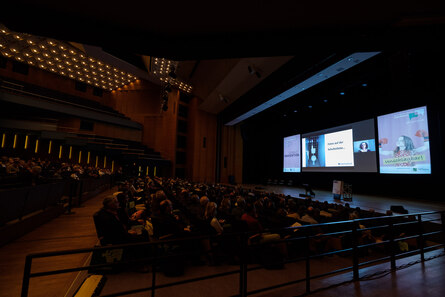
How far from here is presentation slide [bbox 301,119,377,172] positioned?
1144 cm

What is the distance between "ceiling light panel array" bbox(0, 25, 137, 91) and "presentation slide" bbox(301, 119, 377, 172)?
739 inches

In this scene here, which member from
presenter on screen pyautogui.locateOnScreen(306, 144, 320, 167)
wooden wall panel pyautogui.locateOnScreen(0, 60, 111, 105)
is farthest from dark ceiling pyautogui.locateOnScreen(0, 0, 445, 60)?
wooden wall panel pyautogui.locateOnScreen(0, 60, 111, 105)

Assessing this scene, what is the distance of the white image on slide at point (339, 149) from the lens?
12531mm

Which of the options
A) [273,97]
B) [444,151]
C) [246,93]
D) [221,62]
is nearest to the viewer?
[444,151]

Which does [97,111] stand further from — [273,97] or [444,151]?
[444,151]

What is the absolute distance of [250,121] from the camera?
19438 millimetres

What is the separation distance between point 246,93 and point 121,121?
12778mm

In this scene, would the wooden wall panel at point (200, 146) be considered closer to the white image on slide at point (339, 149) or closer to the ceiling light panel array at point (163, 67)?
the ceiling light panel array at point (163, 67)

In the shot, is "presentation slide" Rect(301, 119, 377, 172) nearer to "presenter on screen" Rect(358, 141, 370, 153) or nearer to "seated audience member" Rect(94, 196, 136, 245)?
"presenter on screen" Rect(358, 141, 370, 153)

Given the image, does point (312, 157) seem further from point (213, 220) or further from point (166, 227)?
point (166, 227)

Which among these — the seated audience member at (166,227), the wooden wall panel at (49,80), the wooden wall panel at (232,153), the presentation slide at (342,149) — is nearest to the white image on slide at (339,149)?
the presentation slide at (342,149)

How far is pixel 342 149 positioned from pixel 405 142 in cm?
357

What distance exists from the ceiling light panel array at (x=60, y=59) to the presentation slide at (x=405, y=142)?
21.5 metres

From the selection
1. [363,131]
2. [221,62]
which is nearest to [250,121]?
[221,62]
